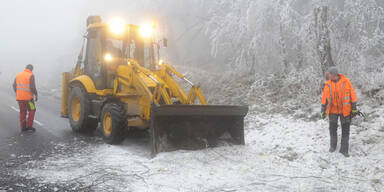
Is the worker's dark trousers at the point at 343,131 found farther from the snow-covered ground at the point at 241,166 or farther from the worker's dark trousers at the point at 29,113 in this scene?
the worker's dark trousers at the point at 29,113

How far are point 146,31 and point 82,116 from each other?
251cm

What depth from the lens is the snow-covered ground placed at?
4.39 m

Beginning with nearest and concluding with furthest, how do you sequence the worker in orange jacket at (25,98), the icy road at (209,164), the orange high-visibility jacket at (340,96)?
the icy road at (209,164), the orange high-visibility jacket at (340,96), the worker in orange jacket at (25,98)

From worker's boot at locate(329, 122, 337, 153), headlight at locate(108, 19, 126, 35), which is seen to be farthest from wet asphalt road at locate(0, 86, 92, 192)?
worker's boot at locate(329, 122, 337, 153)

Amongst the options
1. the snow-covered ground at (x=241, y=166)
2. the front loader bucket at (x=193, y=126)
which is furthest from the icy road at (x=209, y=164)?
the front loader bucket at (x=193, y=126)

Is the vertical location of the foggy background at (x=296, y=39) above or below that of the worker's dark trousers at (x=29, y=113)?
above

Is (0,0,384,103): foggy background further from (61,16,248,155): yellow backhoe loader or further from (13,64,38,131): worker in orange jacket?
(13,64,38,131): worker in orange jacket

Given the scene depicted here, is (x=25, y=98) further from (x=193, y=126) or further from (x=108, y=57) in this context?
(x=193, y=126)

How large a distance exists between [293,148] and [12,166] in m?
4.77

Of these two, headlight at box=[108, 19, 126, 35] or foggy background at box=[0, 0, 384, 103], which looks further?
foggy background at box=[0, 0, 384, 103]

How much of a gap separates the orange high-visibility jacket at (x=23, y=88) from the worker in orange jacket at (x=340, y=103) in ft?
22.4

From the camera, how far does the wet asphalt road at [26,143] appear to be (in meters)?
4.42

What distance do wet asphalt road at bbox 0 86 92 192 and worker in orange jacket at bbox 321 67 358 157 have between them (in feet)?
14.1

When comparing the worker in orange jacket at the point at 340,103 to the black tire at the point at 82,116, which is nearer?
the worker in orange jacket at the point at 340,103
